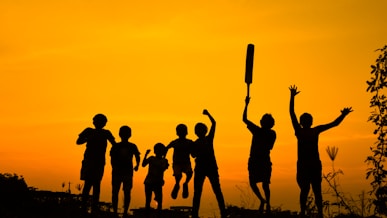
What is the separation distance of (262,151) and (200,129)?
1.51 m

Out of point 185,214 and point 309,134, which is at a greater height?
point 309,134

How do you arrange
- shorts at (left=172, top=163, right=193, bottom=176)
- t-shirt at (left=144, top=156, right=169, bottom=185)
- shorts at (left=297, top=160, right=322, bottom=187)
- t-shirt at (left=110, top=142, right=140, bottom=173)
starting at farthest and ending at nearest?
t-shirt at (left=144, top=156, right=169, bottom=185) → shorts at (left=172, top=163, right=193, bottom=176) → t-shirt at (left=110, top=142, right=140, bottom=173) → shorts at (left=297, top=160, right=322, bottom=187)

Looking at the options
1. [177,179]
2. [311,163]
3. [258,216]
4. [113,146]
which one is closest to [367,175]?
[311,163]

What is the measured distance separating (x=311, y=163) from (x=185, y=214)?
5242mm

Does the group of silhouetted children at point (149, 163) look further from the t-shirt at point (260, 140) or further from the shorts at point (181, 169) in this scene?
the t-shirt at point (260, 140)

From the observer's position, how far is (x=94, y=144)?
13797 millimetres

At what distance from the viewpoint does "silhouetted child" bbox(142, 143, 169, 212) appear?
14.8 meters

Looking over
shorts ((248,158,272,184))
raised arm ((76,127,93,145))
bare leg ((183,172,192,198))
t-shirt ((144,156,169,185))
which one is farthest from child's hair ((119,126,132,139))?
shorts ((248,158,272,184))

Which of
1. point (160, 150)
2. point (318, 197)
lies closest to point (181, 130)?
point (160, 150)

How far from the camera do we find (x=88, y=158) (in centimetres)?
1380

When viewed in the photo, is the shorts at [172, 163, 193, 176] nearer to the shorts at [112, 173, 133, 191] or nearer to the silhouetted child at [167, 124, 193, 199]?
the silhouetted child at [167, 124, 193, 199]

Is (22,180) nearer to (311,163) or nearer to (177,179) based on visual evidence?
(177,179)

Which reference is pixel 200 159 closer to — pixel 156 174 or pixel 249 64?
pixel 156 174

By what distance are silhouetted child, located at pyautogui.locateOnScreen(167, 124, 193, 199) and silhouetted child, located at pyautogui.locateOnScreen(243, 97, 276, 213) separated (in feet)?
4.65
